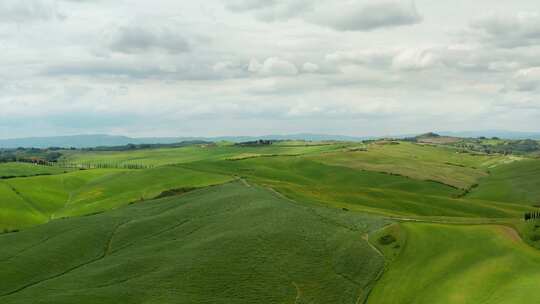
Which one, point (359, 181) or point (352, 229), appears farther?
point (359, 181)

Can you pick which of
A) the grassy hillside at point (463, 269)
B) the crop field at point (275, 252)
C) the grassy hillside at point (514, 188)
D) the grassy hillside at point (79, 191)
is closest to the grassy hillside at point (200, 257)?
the crop field at point (275, 252)

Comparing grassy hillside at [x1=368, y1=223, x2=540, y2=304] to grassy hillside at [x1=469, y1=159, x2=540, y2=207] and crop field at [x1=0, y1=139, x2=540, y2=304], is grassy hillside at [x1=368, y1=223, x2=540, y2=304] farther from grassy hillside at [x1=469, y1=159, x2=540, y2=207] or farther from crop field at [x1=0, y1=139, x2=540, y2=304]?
grassy hillside at [x1=469, y1=159, x2=540, y2=207]

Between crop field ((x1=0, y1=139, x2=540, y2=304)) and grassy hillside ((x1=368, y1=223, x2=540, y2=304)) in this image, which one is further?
crop field ((x1=0, y1=139, x2=540, y2=304))

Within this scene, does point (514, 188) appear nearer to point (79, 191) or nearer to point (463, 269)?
point (463, 269)

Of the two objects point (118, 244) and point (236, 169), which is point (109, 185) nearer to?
point (236, 169)

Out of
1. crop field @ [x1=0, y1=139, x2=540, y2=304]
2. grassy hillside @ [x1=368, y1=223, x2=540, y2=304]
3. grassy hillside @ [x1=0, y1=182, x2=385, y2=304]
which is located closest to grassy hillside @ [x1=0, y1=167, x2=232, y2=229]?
crop field @ [x1=0, y1=139, x2=540, y2=304]

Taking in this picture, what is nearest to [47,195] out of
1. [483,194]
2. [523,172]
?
[483,194]
